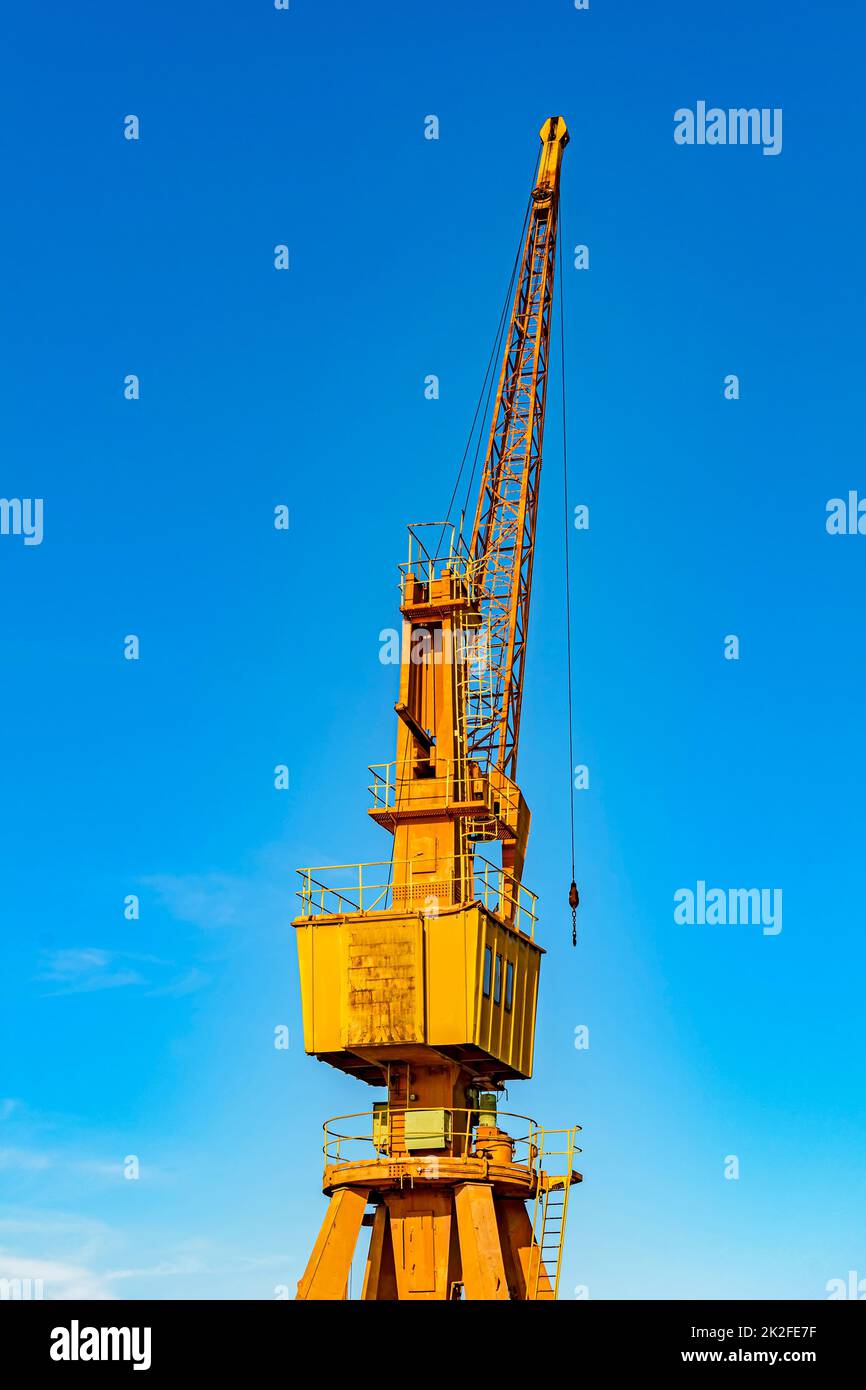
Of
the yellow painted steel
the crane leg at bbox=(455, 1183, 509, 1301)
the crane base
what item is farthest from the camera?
the yellow painted steel

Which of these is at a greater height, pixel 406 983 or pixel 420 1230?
pixel 406 983

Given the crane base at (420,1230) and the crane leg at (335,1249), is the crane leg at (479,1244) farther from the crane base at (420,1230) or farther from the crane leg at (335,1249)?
the crane leg at (335,1249)

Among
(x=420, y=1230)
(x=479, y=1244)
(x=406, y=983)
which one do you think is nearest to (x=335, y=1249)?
(x=420, y=1230)

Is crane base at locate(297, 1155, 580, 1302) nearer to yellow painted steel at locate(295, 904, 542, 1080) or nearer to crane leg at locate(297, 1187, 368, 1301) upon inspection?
crane leg at locate(297, 1187, 368, 1301)

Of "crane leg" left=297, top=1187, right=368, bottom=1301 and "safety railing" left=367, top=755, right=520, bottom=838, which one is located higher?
"safety railing" left=367, top=755, right=520, bottom=838

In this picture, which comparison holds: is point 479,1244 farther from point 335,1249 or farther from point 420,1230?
point 335,1249

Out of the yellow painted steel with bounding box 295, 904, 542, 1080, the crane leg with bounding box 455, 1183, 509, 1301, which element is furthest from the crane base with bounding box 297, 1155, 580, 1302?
the yellow painted steel with bounding box 295, 904, 542, 1080

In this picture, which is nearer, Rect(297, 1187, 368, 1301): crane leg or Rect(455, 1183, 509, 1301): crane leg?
Rect(455, 1183, 509, 1301): crane leg

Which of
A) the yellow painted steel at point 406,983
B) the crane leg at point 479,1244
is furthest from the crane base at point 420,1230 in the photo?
the yellow painted steel at point 406,983

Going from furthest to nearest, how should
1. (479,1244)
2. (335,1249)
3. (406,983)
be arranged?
(406,983)
(335,1249)
(479,1244)

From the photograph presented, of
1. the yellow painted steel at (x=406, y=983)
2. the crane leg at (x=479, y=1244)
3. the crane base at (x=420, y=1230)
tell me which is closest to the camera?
the crane leg at (x=479, y=1244)

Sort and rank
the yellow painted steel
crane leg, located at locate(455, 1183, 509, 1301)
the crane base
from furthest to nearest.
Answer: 1. the yellow painted steel
2. the crane base
3. crane leg, located at locate(455, 1183, 509, 1301)
